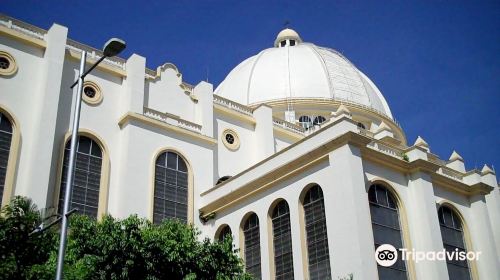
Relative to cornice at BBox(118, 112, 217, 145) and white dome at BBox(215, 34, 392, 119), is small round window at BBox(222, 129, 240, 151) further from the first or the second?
white dome at BBox(215, 34, 392, 119)

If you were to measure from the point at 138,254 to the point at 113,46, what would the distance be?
646 cm

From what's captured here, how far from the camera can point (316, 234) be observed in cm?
2212

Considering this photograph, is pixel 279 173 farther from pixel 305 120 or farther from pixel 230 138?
pixel 305 120

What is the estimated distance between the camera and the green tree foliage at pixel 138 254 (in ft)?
54.7

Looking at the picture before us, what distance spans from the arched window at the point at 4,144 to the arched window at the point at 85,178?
2.13 m

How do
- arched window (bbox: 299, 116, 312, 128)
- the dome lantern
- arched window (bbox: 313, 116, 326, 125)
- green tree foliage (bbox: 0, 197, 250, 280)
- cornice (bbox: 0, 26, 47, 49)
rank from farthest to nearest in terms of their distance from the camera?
1. the dome lantern
2. arched window (bbox: 313, 116, 326, 125)
3. arched window (bbox: 299, 116, 312, 128)
4. cornice (bbox: 0, 26, 47, 49)
5. green tree foliage (bbox: 0, 197, 250, 280)

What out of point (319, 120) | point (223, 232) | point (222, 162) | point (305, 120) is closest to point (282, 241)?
point (223, 232)

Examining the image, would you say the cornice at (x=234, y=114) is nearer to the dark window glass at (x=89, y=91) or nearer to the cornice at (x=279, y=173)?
the cornice at (x=279, y=173)

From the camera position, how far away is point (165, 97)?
28797mm

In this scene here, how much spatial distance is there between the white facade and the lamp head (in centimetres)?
1033

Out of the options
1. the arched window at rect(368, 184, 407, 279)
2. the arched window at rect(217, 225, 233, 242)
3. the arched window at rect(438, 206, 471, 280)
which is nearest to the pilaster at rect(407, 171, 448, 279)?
the arched window at rect(368, 184, 407, 279)

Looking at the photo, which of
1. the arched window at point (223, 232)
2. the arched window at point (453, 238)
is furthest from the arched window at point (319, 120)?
the arched window at point (223, 232)

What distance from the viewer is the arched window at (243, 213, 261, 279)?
24109 mm

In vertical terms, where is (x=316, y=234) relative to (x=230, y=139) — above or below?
below
